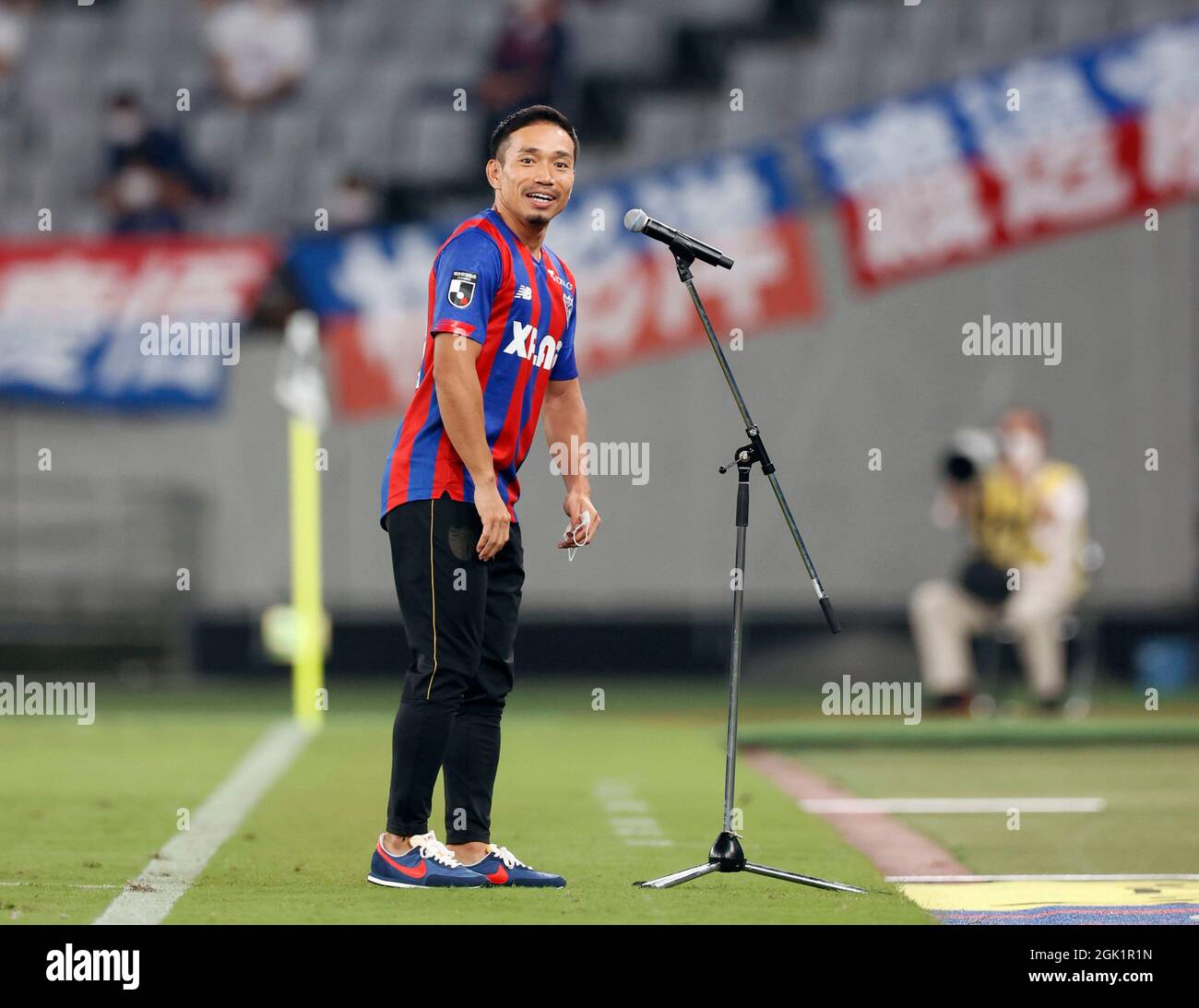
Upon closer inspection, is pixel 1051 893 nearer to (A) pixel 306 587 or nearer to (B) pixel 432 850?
(B) pixel 432 850

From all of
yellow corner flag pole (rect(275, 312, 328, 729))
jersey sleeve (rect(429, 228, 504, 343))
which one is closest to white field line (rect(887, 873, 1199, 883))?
jersey sleeve (rect(429, 228, 504, 343))

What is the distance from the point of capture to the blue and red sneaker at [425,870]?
18.5ft

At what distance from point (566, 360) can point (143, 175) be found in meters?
10.5

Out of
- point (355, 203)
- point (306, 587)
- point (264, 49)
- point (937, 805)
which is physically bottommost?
point (937, 805)

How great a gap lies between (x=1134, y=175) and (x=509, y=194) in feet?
35.9

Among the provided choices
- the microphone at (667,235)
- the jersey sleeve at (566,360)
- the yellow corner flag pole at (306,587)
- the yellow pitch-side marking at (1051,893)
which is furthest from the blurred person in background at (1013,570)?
the microphone at (667,235)

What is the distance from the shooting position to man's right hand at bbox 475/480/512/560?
553cm

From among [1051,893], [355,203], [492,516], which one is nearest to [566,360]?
[492,516]

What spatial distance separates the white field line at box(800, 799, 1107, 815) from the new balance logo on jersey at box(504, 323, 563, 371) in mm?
2751

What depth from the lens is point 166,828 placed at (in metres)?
7.40

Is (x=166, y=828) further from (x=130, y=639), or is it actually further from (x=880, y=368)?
(x=880, y=368)

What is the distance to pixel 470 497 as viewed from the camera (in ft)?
18.6

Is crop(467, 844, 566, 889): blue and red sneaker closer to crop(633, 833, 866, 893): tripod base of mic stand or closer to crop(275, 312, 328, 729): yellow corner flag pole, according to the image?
crop(633, 833, 866, 893): tripod base of mic stand

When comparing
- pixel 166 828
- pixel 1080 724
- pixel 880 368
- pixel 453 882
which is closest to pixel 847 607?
pixel 880 368
